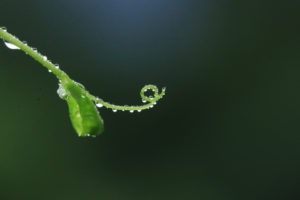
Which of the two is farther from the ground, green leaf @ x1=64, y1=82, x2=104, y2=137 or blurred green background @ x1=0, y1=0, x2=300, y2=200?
blurred green background @ x1=0, y1=0, x2=300, y2=200

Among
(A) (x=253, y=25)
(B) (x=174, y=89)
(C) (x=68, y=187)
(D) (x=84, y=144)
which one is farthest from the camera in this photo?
(A) (x=253, y=25)

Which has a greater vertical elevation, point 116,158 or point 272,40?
point 272,40

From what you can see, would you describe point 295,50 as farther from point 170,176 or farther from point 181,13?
point 170,176

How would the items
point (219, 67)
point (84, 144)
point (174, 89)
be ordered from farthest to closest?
point (219, 67), point (174, 89), point (84, 144)

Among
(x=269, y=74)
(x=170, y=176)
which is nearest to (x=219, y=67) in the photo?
(x=269, y=74)

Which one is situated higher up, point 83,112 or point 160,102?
point 160,102
